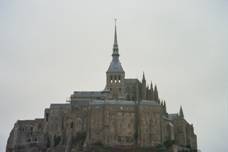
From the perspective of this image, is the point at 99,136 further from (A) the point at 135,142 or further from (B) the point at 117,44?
(B) the point at 117,44

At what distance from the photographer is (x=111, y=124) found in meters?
116

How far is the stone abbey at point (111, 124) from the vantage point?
377 feet

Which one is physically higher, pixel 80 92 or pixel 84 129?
pixel 80 92

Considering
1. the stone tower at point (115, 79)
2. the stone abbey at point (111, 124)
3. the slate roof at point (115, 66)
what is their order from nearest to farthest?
the stone abbey at point (111, 124) < the stone tower at point (115, 79) < the slate roof at point (115, 66)

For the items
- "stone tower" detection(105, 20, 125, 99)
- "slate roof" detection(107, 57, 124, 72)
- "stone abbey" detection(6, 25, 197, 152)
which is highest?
"slate roof" detection(107, 57, 124, 72)

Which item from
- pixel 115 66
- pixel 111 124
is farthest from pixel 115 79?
pixel 111 124

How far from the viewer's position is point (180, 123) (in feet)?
408

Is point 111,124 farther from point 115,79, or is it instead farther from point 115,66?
point 115,66

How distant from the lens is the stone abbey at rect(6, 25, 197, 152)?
377 feet

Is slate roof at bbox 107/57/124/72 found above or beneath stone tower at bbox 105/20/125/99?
above

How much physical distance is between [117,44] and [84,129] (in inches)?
1000

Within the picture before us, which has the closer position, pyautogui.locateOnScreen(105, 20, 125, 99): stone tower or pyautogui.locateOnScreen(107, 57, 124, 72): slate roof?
pyautogui.locateOnScreen(105, 20, 125, 99): stone tower

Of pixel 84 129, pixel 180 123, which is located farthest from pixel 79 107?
pixel 180 123

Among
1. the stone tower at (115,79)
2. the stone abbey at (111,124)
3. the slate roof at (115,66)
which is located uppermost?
the slate roof at (115,66)
